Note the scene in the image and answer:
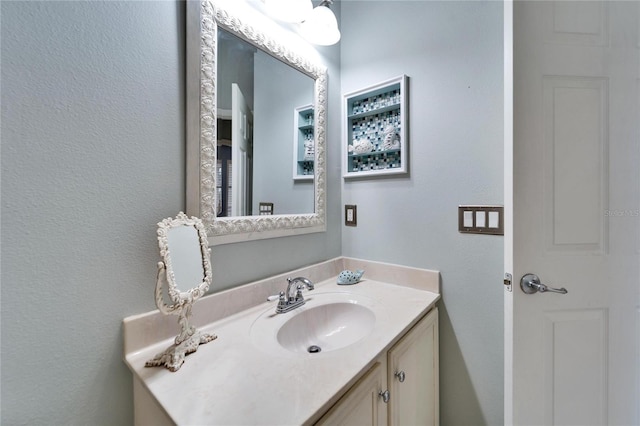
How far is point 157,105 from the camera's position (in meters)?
0.73

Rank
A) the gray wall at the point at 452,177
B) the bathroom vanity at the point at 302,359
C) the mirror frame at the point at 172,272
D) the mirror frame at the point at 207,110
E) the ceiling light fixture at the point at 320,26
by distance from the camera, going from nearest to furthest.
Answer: the bathroom vanity at the point at 302,359 → the mirror frame at the point at 172,272 → the mirror frame at the point at 207,110 → the gray wall at the point at 452,177 → the ceiling light fixture at the point at 320,26

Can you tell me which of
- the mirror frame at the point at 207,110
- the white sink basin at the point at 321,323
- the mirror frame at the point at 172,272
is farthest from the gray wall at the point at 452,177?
the mirror frame at the point at 172,272

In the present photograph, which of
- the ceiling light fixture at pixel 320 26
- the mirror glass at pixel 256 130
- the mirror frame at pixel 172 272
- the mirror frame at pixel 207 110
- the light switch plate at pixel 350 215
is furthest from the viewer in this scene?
the light switch plate at pixel 350 215

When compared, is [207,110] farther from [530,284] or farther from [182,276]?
[530,284]

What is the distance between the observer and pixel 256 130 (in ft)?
3.36

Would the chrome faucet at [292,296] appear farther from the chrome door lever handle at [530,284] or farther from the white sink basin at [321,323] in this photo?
the chrome door lever handle at [530,284]

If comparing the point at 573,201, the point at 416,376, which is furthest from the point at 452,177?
the point at 416,376

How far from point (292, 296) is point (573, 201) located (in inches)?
40.7

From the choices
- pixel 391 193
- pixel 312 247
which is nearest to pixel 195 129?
pixel 312 247

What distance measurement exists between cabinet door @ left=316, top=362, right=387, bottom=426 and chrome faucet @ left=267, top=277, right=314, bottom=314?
37 centimetres

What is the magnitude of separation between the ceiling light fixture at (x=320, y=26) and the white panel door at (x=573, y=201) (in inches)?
28.0

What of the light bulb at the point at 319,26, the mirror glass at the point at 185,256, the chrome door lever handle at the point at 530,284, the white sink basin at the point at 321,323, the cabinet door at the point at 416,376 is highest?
the light bulb at the point at 319,26

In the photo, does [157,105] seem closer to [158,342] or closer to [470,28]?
[158,342]

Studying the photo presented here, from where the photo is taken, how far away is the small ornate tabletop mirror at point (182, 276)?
0.63 meters
